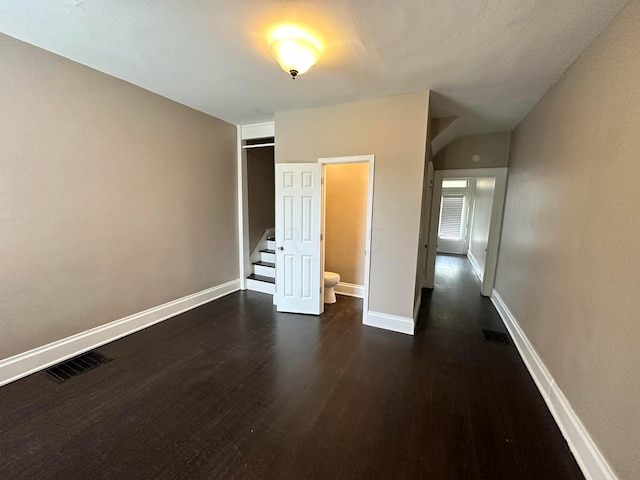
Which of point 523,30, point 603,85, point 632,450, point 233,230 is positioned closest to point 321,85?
point 523,30

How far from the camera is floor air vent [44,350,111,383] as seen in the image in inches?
86.6

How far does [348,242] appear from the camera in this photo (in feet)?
14.1

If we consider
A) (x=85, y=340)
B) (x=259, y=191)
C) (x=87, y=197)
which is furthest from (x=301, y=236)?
(x=85, y=340)

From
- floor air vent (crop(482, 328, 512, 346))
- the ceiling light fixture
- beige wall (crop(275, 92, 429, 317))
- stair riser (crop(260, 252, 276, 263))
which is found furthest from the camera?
stair riser (crop(260, 252, 276, 263))

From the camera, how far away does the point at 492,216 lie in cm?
420

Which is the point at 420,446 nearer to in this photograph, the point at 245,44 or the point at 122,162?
the point at 245,44

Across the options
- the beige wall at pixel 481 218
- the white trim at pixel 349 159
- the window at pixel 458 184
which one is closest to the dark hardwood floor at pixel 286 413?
the white trim at pixel 349 159

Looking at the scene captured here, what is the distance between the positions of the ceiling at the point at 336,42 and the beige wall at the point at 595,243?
0.30 m

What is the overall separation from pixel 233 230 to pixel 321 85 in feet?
8.67

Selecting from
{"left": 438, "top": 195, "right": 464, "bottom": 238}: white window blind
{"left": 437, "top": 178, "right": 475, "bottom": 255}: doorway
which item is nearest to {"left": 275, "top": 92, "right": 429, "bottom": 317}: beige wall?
{"left": 437, "top": 178, "right": 475, "bottom": 255}: doorway

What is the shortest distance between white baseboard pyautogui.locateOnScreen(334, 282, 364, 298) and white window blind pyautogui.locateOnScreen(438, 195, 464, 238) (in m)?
5.46

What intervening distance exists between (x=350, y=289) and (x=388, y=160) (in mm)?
2218

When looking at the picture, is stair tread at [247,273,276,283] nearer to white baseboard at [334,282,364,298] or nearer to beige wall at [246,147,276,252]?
beige wall at [246,147,276,252]

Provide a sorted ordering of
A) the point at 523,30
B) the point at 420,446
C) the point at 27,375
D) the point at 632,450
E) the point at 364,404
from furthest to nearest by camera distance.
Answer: the point at 27,375, the point at 364,404, the point at 523,30, the point at 420,446, the point at 632,450
